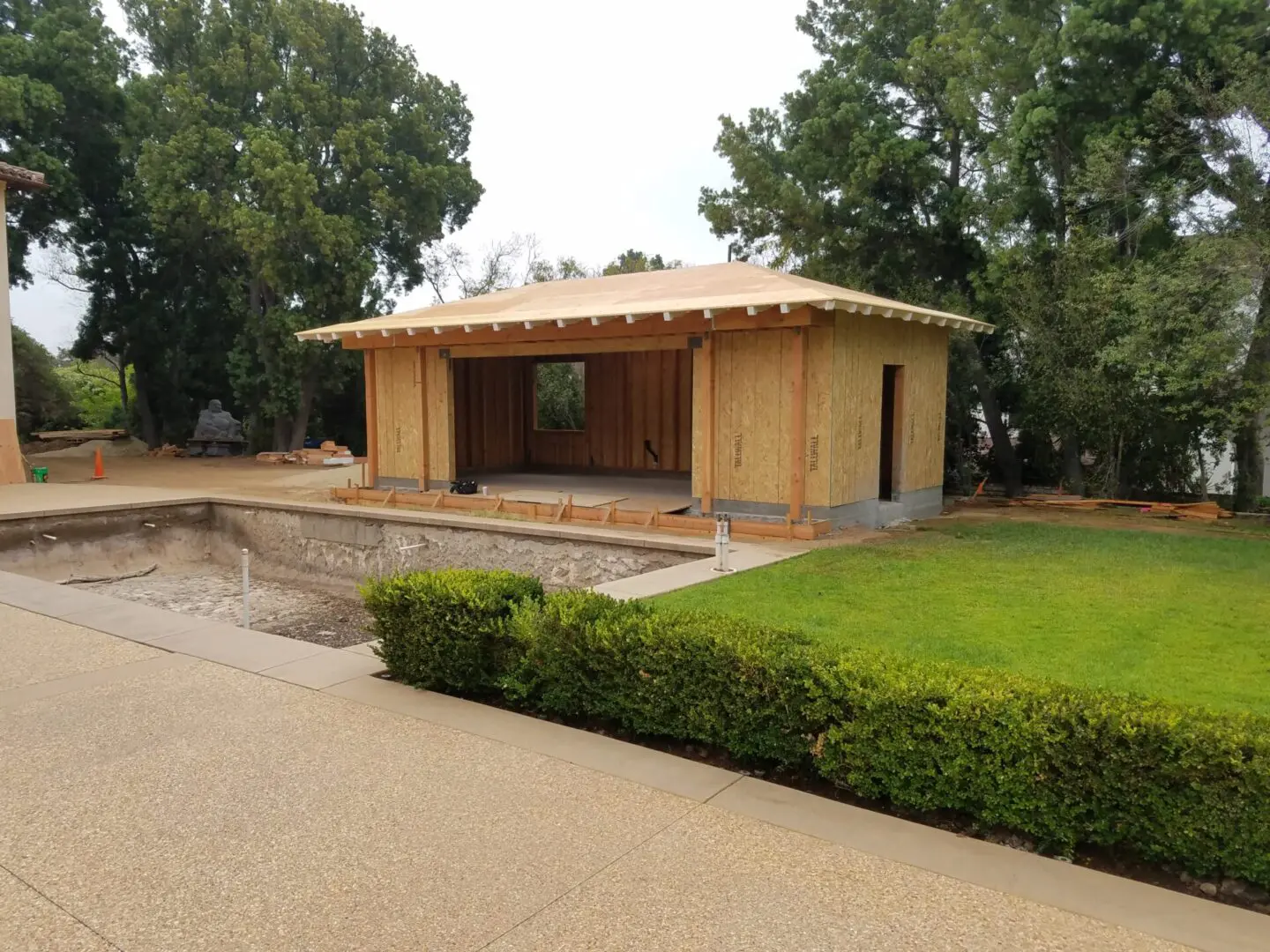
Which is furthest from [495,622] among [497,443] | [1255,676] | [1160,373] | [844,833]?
[497,443]

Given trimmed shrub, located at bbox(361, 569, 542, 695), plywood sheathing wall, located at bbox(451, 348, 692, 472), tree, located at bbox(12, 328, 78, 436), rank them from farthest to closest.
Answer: tree, located at bbox(12, 328, 78, 436), plywood sheathing wall, located at bbox(451, 348, 692, 472), trimmed shrub, located at bbox(361, 569, 542, 695)

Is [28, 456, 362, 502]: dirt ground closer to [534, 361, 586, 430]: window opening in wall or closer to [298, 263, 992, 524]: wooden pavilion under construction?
[298, 263, 992, 524]: wooden pavilion under construction

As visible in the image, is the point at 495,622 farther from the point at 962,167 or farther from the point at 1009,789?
the point at 962,167

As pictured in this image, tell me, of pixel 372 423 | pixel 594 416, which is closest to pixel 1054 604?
pixel 372 423

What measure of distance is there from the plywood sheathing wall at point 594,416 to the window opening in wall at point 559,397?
143cm

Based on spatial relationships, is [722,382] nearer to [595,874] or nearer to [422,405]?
[422,405]

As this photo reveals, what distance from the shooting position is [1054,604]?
7.29m

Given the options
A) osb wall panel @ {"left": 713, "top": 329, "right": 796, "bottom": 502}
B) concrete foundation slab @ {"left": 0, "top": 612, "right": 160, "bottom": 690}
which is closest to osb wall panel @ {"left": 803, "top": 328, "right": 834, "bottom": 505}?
osb wall panel @ {"left": 713, "top": 329, "right": 796, "bottom": 502}

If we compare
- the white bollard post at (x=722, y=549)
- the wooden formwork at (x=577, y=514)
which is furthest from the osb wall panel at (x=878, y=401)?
the white bollard post at (x=722, y=549)

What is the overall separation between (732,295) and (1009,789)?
863 centimetres

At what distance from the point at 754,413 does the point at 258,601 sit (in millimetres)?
7576

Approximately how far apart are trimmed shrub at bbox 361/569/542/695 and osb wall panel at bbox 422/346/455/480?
29.1 feet

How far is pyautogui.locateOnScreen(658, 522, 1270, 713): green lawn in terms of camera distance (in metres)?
5.47

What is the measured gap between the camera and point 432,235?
1025 inches
